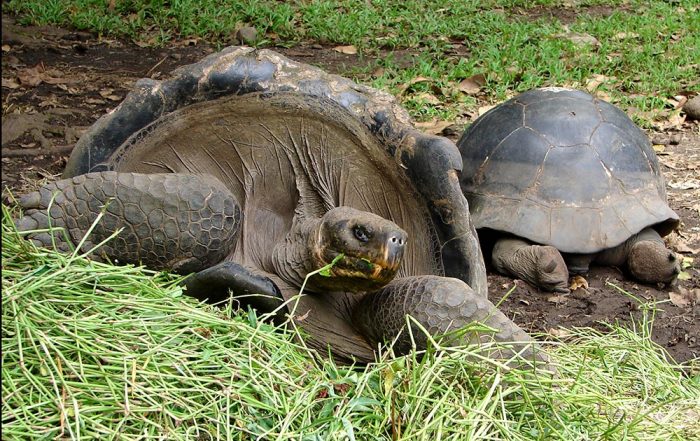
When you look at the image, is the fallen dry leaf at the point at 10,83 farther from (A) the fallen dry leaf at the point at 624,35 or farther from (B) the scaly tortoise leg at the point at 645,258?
(A) the fallen dry leaf at the point at 624,35

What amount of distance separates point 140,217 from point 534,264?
6.40ft

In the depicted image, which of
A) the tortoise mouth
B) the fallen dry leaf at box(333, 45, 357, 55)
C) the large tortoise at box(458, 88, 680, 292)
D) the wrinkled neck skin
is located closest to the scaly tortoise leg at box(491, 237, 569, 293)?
the large tortoise at box(458, 88, 680, 292)

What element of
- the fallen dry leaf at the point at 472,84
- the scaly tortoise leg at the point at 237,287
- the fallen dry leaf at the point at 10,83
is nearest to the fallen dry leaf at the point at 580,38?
the fallen dry leaf at the point at 472,84

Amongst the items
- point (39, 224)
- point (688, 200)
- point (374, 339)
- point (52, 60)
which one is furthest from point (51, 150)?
point (688, 200)

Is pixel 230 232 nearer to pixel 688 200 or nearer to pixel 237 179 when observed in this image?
pixel 237 179

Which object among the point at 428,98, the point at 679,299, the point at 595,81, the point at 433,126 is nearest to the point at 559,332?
the point at 679,299

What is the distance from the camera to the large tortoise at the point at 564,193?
380 cm

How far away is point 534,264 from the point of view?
146 inches

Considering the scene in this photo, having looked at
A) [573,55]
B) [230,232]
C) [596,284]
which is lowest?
[596,284]

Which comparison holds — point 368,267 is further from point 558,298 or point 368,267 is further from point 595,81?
point 595,81

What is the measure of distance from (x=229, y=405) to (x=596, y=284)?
97.9 inches

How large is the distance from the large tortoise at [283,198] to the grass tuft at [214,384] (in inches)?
6.9

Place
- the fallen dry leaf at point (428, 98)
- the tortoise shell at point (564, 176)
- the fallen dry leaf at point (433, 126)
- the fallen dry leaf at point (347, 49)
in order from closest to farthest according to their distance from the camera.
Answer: the tortoise shell at point (564, 176) → the fallen dry leaf at point (433, 126) → the fallen dry leaf at point (428, 98) → the fallen dry leaf at point (347, 49)

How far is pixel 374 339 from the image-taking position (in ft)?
7.94
